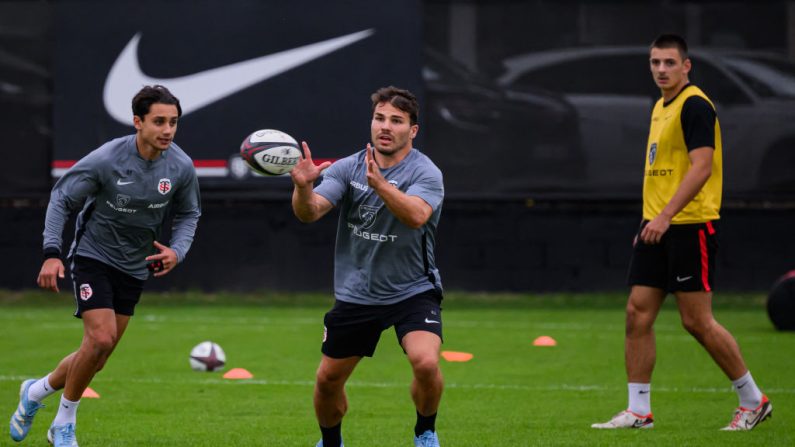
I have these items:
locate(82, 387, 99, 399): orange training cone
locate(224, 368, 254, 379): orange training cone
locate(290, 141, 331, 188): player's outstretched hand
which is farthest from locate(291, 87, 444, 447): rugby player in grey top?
locate(224, 368, 254, 379): orange training cone

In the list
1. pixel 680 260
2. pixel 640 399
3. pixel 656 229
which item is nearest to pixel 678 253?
pixel 680 260

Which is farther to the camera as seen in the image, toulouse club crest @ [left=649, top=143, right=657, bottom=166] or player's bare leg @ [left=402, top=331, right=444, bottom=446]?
toulouse club crest @ [left=649, top=143, right=657, bottom=166]

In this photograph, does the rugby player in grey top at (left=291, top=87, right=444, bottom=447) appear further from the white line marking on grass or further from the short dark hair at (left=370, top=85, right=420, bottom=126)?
the white line marking on grass

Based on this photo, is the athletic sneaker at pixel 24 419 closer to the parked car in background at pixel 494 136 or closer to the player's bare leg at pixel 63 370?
the player's bare leg at pixel 63 370

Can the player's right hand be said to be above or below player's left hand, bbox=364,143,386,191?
below

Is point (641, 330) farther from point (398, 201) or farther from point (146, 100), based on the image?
point (146, 100)

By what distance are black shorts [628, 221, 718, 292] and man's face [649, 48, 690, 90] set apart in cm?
93

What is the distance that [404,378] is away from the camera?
11.3m

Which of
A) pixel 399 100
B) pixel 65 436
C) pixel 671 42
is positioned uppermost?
pixel 671 42

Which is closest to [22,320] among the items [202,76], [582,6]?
[202,76]

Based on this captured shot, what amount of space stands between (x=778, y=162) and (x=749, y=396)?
8.79m

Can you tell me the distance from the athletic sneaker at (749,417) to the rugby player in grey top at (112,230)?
373 cm

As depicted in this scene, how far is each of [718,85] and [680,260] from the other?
868cm

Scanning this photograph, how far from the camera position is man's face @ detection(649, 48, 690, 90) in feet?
28.0
